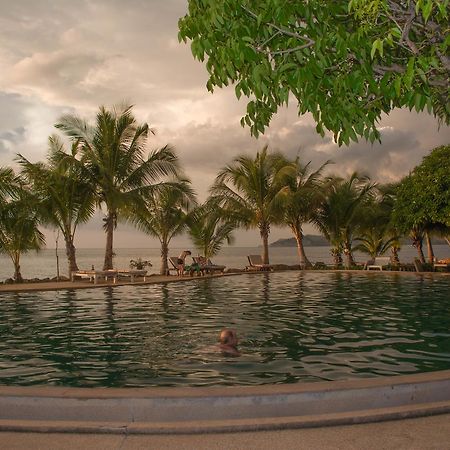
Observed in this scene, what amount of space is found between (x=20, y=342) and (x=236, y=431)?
7246 mm

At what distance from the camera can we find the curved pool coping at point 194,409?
4.48 meters

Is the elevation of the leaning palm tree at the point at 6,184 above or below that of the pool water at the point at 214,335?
above

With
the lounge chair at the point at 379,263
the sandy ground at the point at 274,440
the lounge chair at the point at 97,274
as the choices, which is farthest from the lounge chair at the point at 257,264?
the sandy ground at the point at 274,440

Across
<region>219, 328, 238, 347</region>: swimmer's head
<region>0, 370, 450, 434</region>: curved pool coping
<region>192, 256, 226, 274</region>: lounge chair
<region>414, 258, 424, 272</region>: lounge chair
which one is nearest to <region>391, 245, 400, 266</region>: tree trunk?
<region>414, 258, 424, 272</region>: lounge chair

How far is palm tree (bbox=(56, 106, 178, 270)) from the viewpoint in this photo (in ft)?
78.5

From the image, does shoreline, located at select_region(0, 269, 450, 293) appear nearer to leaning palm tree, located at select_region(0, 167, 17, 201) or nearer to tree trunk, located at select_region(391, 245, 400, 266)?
tree trunk, located at select_region(391, 245, 400, 266)

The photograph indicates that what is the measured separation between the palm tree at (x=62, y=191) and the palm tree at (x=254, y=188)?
855cm

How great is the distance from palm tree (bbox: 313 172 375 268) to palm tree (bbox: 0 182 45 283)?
14.8 meters

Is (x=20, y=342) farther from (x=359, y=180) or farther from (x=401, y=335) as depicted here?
(x=359, y=180)

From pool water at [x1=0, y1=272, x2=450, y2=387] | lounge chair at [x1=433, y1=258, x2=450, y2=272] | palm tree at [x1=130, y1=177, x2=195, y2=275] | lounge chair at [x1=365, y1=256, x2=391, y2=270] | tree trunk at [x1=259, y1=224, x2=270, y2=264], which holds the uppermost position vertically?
palm tree at [x1=130, y1=177, x2=195, y2=275]

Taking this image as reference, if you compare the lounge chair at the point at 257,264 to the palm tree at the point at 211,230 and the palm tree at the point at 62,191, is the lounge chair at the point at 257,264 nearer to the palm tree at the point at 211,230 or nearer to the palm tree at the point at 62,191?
the palm tree at the point at 211,230

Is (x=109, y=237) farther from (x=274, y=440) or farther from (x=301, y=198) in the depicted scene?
(x=274, y=440)

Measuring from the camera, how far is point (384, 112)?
21.0 feet

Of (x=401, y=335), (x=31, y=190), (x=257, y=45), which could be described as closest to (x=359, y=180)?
(x=31, y=190)
